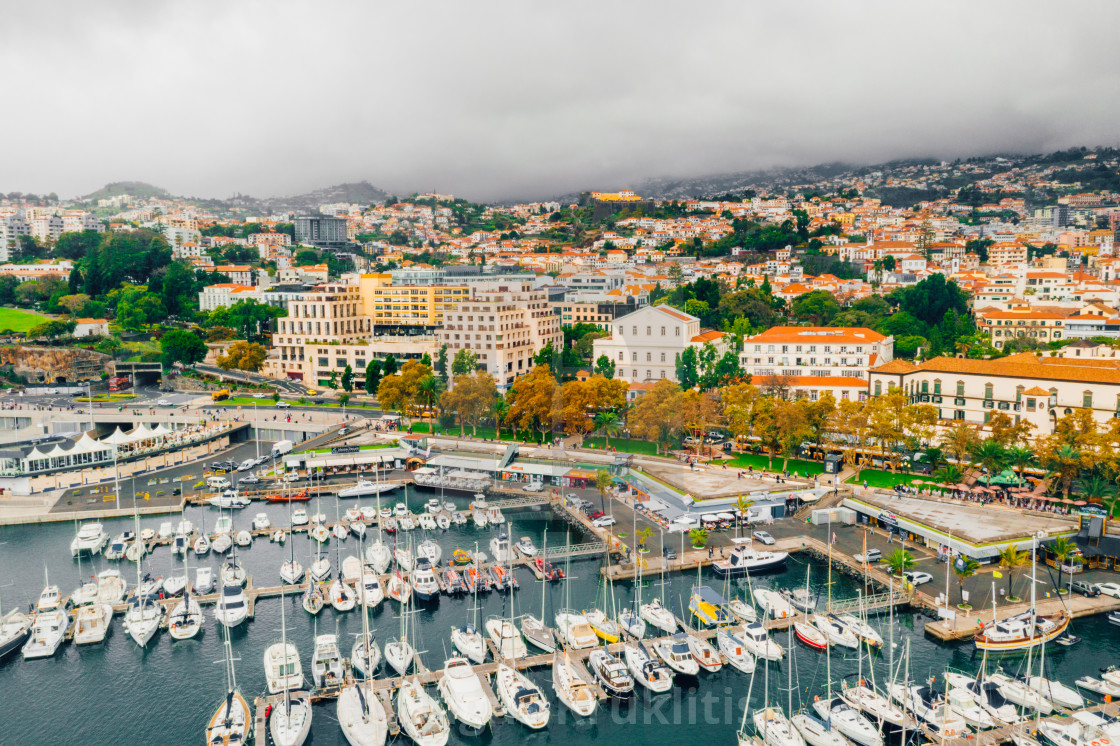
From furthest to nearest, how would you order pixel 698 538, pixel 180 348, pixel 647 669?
pixel 180 348 < pixel 698 538 < pixel 647 669

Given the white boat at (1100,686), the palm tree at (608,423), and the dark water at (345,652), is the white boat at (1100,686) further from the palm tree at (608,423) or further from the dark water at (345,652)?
the palm tree at (608,423)

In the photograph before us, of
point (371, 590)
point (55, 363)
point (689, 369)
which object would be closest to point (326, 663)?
point (371, 590)

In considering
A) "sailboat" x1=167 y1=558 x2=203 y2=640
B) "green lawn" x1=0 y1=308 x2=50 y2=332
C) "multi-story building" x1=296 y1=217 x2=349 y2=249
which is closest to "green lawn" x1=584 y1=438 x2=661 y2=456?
"sailboat" x1=167 y1=558 x2=203 y2=640

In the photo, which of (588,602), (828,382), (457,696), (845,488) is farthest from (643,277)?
(457,696)

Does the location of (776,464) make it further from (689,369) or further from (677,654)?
(677,654)

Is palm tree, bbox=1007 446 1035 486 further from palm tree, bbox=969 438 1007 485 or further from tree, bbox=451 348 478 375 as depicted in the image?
tree, bbox=451 348 478 375

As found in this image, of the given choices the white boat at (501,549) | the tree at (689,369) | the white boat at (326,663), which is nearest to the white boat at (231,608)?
the white boat at (326,663)
